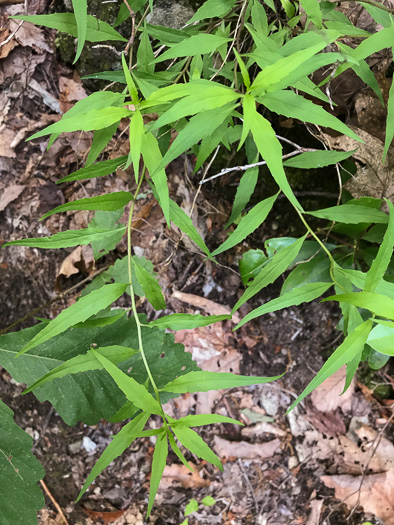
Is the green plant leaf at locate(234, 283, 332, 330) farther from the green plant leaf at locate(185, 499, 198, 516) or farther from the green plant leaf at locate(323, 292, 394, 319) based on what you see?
the green plant leaf at locate(185, 499, 198, 516)

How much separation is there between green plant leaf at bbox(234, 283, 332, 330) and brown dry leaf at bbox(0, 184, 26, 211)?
1.51m

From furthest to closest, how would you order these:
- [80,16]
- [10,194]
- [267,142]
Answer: [10,194], [80,16], [267,142]

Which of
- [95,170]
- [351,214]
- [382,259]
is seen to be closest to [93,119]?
[95,170]

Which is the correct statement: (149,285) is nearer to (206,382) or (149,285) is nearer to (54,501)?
(206,382)

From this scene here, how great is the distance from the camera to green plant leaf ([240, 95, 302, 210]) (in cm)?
76

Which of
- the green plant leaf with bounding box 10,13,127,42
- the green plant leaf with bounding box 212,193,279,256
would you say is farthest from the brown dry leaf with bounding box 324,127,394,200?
the green plant leaf with bounding box 10,13,127,42

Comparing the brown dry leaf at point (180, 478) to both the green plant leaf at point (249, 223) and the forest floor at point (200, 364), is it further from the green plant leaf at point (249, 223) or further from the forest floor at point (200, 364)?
the green plant leaf at point (249, 223)

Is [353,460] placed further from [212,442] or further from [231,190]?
[231,190]

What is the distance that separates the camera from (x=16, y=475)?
1.36 meters

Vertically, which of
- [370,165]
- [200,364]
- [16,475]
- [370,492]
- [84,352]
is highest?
[370,165]

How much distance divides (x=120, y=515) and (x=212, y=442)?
2.02ft

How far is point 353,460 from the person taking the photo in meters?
2.13

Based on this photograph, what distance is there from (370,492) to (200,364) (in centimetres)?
111

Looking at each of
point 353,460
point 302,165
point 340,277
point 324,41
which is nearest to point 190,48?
point 324,41
